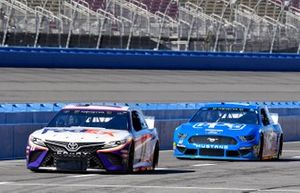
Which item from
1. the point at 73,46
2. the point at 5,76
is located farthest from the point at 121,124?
the point at 73,46

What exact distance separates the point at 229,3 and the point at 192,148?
27.3 meters

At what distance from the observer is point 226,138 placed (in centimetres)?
2128

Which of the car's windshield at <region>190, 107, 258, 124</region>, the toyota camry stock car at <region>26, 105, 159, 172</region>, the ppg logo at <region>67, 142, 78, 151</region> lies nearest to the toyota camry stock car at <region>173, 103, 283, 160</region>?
the car's windshield at <region>190, 107, 258, 124</region>

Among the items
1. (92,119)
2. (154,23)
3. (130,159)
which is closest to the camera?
(130,159)

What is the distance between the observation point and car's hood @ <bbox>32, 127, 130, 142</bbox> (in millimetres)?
16156

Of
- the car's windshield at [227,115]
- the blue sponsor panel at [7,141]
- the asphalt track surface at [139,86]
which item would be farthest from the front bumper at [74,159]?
the asphalt track surface at [139,86]

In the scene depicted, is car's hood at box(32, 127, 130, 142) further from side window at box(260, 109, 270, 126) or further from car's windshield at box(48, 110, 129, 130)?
side window at box(260, 109, 270, 126)

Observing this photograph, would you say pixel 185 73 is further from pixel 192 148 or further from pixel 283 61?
pixel 192 148

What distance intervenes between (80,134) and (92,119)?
3.41ft

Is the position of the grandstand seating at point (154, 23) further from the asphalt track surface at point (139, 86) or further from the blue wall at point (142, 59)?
the asphalt track surface at point (139, 86)

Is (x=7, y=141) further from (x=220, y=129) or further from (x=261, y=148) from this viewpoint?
(x=261, y=148)

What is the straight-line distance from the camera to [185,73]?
44594 millimetres

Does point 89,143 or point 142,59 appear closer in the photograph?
point 89,143

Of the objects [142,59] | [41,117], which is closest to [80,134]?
[41,117]
